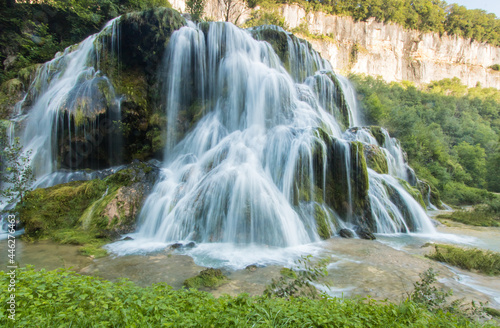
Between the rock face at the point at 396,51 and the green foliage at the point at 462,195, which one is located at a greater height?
the rock face at the point at 396,51

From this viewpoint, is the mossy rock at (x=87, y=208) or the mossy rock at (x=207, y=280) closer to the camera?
the mossy rock at (x=207, y=280)

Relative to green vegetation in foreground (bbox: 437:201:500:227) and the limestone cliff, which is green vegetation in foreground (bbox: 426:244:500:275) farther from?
the limestone cliff

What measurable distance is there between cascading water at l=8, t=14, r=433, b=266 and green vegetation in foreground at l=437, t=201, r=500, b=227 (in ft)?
10.00

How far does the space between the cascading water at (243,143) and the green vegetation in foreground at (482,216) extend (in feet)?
10.00

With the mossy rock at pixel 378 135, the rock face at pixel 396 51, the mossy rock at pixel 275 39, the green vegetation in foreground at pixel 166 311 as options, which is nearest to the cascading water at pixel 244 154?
the mossy rock at pixel 275 39

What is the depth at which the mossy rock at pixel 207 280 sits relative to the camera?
4980 mm

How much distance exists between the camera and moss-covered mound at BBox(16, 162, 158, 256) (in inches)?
317

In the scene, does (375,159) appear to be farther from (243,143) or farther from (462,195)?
(462,195)

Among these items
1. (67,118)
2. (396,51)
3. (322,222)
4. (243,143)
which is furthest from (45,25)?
(396,51)

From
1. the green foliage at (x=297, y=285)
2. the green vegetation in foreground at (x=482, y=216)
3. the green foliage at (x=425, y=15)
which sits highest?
the green foliage at (x=425, y=15)

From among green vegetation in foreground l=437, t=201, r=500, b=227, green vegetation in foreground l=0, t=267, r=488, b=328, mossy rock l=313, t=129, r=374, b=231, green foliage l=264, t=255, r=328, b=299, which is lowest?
green vegetation in foreground l=437, t=201, r=500, b=227

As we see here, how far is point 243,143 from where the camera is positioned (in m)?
11.6

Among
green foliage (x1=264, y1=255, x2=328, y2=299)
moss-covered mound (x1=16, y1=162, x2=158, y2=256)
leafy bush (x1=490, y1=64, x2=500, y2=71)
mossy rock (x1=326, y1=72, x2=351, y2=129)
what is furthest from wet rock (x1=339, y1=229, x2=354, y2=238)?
leafy bush (x1=490, y1=64, x2=500, y2=71)

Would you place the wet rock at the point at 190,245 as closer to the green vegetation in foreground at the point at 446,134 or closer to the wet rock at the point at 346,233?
the wet rock at the point at 346,233
